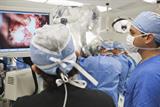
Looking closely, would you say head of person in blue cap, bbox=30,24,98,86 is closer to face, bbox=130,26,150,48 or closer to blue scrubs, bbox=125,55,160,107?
blue scrubs, bbox=125,55,160,107

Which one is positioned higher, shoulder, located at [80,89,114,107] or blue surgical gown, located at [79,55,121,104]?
shoulder, located at [80,89,114,107]

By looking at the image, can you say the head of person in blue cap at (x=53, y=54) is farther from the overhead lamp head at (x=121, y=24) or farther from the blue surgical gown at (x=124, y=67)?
the overhead lamp head at (x=121, y=24)

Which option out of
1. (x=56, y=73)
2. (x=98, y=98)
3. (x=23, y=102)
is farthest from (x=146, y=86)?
(x=23, y=102)

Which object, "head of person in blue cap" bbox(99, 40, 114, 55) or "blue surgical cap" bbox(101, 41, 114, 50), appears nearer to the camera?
"head of person in blue cap" bbox(99, 40, 114, 55)

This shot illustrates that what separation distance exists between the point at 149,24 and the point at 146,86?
0.46 metres

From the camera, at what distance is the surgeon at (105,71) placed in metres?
2.29

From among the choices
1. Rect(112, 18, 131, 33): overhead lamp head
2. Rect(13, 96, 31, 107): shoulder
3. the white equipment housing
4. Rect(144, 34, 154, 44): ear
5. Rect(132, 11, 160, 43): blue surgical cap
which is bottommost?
the white equipment housing

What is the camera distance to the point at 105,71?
2346 mm

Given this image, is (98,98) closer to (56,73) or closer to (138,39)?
(56,73)

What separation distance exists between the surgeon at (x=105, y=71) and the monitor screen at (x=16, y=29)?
658mm

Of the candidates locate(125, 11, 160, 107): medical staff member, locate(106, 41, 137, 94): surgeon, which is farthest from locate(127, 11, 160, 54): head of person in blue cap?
locate(106, 41, 137, 94): surgeon

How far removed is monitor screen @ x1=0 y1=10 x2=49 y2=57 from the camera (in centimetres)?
163

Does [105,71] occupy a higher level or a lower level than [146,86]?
lower

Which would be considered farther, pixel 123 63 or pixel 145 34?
pixel 123 63
